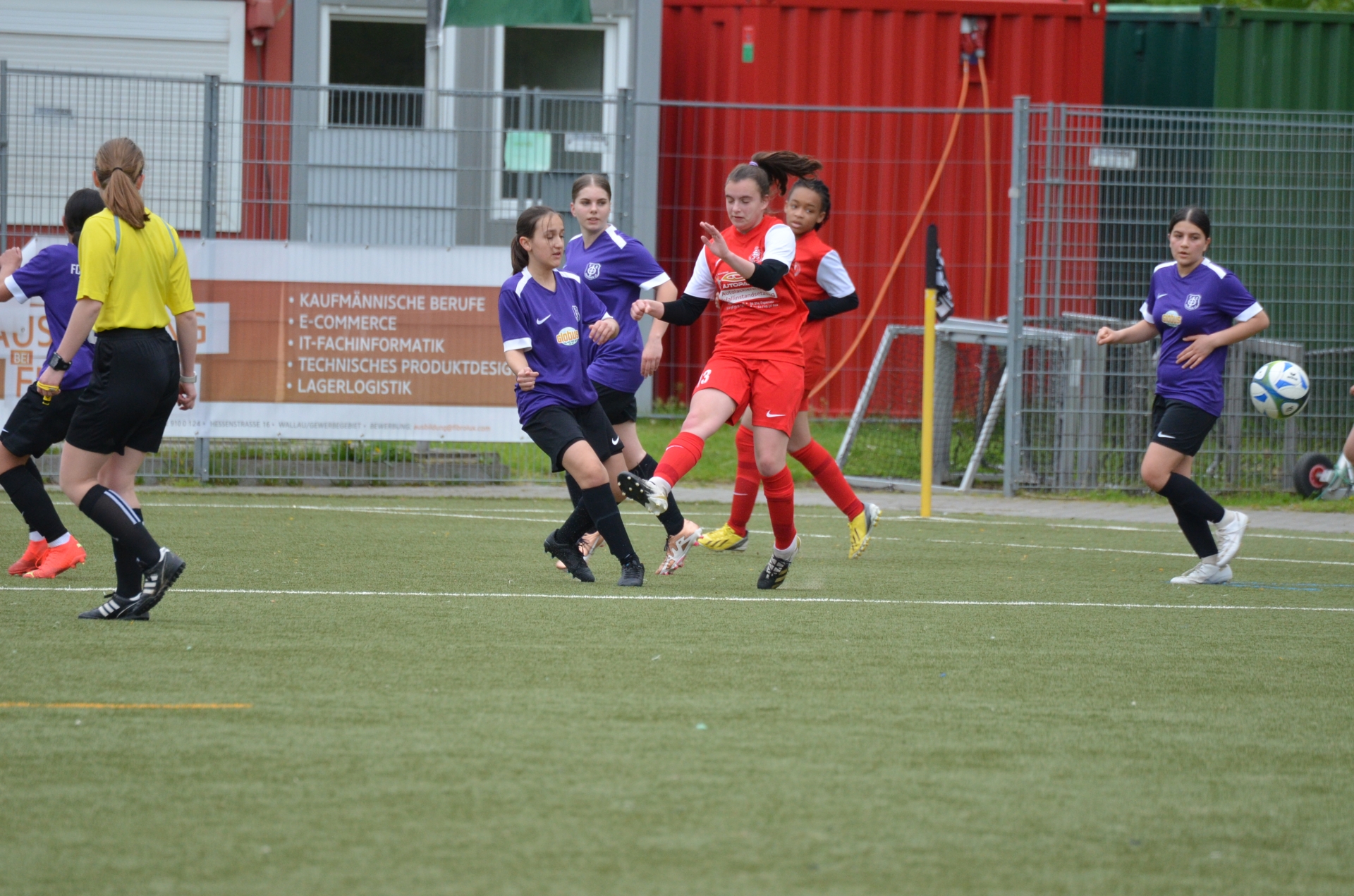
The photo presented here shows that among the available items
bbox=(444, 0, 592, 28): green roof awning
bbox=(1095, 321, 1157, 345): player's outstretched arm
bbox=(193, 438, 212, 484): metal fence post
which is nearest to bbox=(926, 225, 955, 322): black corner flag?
bbox=(1095, 321, 1157, 345): player's outstretched arm

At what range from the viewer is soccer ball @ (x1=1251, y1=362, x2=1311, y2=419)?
891cm

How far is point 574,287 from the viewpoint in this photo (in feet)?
23.0

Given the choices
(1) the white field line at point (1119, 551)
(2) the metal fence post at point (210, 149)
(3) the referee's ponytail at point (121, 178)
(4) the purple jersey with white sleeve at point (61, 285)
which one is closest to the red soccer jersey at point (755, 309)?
(3) the referee's ponytail at point (121, 178)

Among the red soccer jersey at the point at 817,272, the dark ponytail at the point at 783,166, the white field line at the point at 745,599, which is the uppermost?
the dark ponytail at the point at 783,166

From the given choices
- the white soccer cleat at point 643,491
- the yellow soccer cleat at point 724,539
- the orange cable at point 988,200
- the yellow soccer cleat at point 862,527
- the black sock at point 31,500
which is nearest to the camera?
the white soccer cleat at point 643,491

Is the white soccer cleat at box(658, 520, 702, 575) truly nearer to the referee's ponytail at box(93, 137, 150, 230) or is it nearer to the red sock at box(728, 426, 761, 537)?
the red sock at box(728, 426, 761, 537)

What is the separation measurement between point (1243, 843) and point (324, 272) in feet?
30.5

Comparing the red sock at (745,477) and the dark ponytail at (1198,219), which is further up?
the dark ponytail at (1198,219)

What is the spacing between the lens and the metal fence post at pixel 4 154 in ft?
37.5

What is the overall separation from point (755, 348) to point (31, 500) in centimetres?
324

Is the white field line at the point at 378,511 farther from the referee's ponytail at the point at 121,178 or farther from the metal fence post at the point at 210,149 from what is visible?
the referee's ponytail at the point at 121,178

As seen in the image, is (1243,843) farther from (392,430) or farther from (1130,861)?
(392,430)

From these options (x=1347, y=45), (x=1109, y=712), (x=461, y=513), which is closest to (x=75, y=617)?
(x=1109, y=712)

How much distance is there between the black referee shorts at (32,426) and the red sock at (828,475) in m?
3.45
